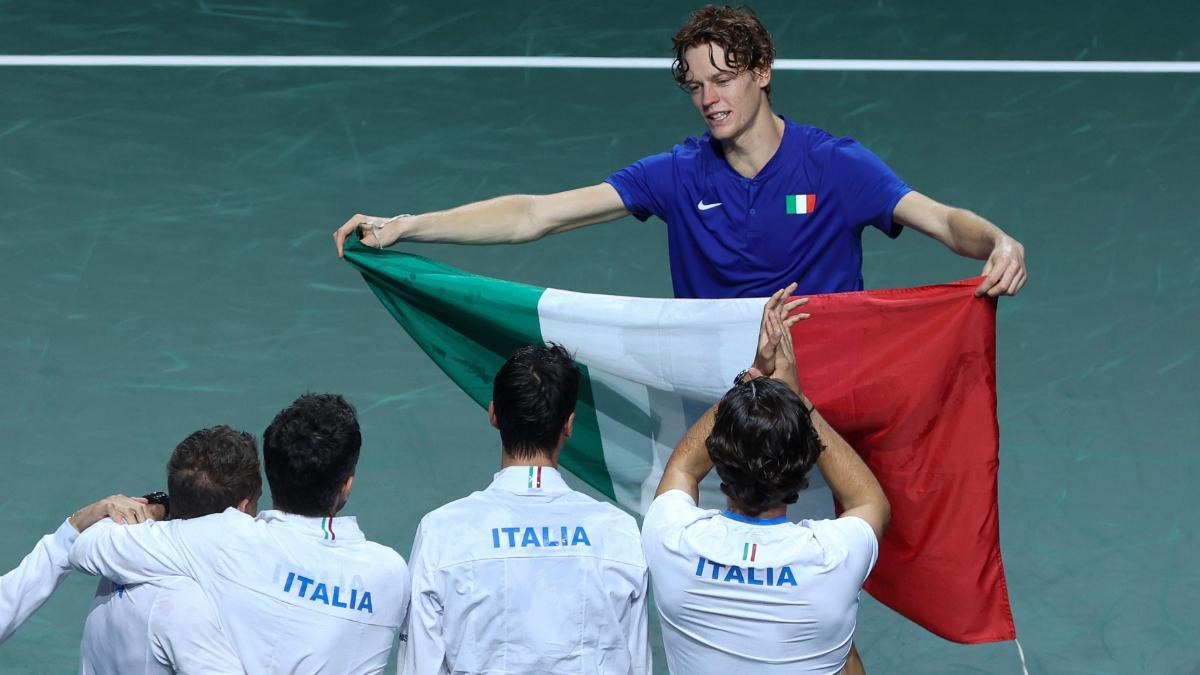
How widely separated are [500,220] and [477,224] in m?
0.08

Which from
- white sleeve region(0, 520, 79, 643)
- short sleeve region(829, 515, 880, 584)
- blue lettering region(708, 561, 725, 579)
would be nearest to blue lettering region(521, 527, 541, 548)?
blue lettering region(708, 561, 725, 579)

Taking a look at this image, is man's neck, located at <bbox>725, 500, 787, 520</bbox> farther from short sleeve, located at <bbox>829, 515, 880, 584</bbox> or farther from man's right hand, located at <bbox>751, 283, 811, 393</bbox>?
man's right hand, located at <bbox>751, 283, 811, 393</bbox>

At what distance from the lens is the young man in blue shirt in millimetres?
4824

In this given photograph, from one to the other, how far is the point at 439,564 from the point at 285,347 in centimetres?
354

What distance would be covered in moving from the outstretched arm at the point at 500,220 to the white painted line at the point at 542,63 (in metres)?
4.21

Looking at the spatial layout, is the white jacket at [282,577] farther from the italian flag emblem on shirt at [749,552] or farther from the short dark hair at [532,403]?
the italian flag emblem on shirt at [749,552]

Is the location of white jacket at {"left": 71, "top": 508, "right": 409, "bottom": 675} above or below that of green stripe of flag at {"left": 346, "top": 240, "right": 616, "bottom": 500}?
below

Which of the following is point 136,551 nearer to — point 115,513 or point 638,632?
point 115,513

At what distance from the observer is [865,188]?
4.85 meters

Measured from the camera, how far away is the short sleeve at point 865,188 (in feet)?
15.8

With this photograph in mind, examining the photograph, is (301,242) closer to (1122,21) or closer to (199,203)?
(199,203)

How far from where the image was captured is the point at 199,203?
26.6 feet

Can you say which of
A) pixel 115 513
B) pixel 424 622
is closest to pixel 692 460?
pixel 424 622

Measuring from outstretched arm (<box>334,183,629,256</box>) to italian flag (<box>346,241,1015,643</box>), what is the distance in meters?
0.14
